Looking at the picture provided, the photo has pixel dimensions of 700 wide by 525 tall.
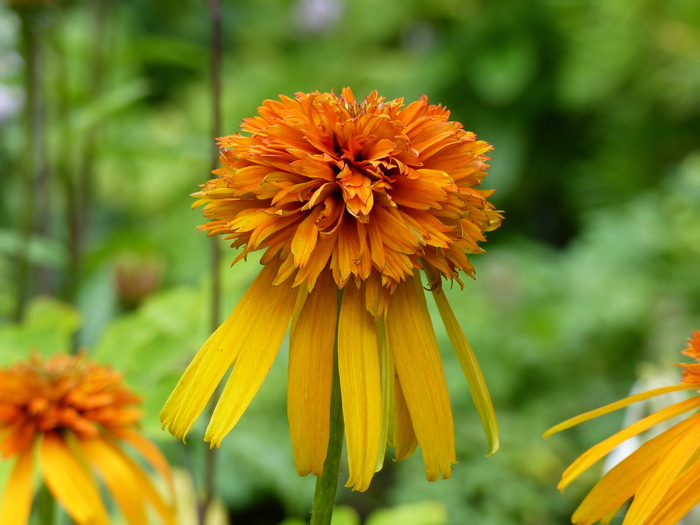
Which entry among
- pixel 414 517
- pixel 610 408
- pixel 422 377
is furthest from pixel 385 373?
pixel 414 517

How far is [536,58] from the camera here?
3.08m

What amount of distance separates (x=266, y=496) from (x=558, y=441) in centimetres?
57

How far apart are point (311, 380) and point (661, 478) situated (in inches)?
7.3

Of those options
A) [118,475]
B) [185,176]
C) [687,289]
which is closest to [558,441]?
[687,289]

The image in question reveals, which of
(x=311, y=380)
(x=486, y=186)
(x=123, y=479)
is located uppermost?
→ (x=486, y=186)

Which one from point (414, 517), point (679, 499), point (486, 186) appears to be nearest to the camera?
point (679, 499)

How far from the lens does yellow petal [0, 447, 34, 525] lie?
1.76 feet

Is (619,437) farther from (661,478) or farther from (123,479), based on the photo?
(123,479)

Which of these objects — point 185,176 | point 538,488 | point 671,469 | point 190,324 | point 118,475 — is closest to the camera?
point 671,469

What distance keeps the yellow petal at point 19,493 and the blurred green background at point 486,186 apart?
0.41 ft

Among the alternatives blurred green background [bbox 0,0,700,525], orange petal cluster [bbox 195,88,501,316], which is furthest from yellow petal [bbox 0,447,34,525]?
orange petal cluster [bbox 195,88,501,316]

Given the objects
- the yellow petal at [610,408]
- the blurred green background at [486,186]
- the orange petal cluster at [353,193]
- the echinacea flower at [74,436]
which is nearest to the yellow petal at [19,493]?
the echinacea flower at [74,436]

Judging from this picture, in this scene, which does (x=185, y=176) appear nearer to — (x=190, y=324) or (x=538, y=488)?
(x=538, y=488)

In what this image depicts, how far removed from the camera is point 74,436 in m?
0.65
